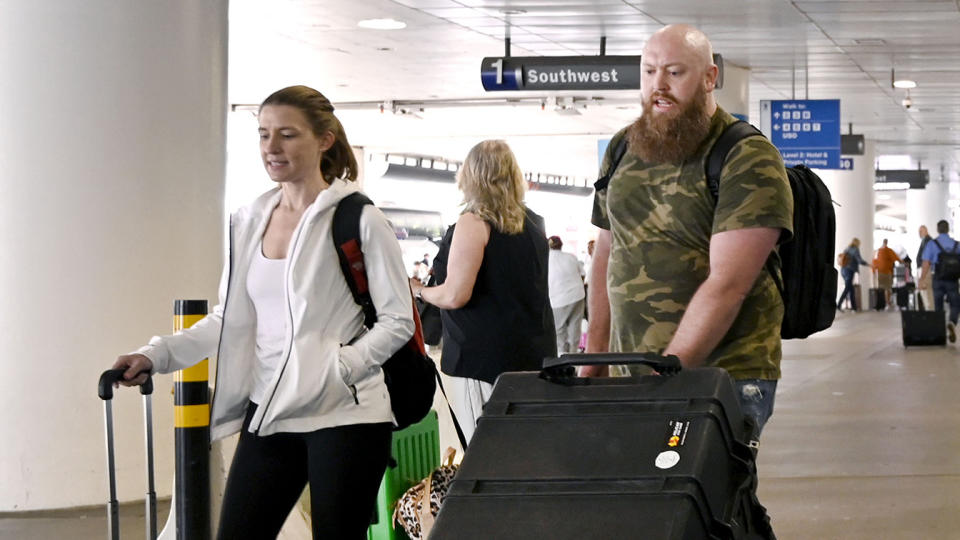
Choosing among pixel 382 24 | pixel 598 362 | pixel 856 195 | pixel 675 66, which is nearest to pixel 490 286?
pixel 675 66

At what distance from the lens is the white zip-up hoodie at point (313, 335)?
3.26m

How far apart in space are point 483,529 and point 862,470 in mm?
6445

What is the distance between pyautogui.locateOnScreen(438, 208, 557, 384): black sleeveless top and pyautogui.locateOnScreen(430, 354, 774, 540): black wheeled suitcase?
2470mm

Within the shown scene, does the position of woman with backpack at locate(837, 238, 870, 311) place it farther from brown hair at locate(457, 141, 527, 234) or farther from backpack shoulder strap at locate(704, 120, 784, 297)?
backpack shoulder strap at locate(704, 120, 784, 297)

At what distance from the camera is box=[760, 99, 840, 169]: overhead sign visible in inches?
821

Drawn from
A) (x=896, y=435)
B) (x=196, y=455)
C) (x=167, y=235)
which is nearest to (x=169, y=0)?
(x=167, y=235)

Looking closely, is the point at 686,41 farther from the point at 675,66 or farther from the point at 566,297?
the point at 566,297

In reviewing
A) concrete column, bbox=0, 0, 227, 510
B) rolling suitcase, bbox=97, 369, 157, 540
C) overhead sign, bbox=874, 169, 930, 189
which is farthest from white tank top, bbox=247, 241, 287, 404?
overhead sign, bbox=874, 169, 930, 189

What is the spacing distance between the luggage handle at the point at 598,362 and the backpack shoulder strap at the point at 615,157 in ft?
3.15

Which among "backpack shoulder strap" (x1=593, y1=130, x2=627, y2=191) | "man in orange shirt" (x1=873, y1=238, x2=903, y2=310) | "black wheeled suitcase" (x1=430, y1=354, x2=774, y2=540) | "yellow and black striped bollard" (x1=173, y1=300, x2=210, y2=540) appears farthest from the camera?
"man in orange shirt" (x1=873, y1=238, x2=903, y2=310)

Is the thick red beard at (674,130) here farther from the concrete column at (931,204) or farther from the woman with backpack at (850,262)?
the concrete column at (931,204)

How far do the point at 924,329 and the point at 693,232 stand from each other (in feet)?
56.1

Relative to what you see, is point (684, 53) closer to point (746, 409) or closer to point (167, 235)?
point (746, 409)

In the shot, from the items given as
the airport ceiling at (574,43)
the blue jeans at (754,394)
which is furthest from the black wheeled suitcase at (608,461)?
the airport ceiling at (574,43)
